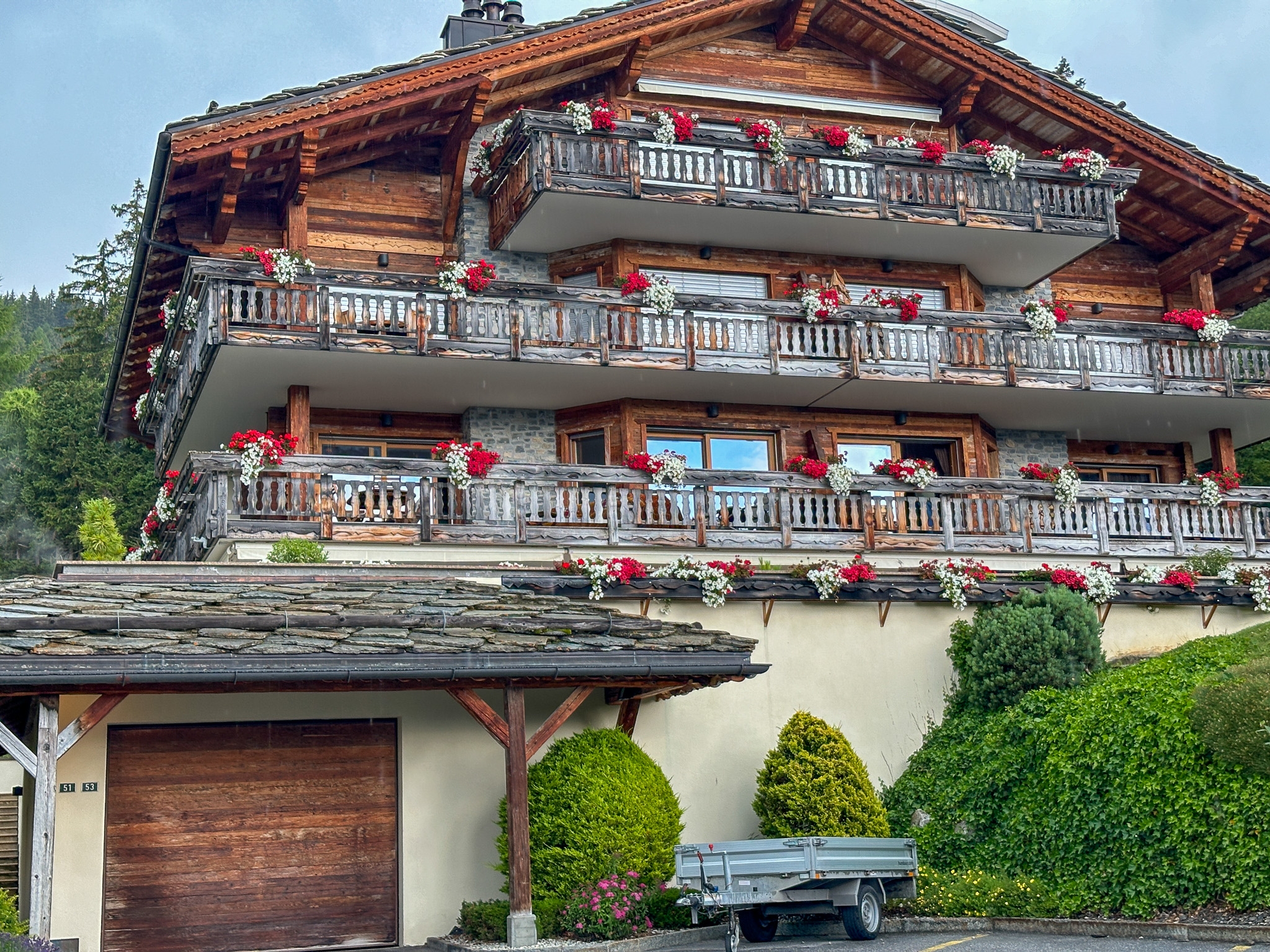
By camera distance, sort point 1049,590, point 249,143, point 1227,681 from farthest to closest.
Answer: point 249,143 < point 1049,590 < point 1227,681

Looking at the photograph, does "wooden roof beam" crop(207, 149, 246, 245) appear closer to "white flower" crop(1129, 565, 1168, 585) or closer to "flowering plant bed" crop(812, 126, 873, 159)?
"flowering plant bed" crop(812, 126, 873, 159)

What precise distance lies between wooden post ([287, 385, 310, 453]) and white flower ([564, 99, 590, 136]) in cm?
550

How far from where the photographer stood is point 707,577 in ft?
64.9

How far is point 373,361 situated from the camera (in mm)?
21203

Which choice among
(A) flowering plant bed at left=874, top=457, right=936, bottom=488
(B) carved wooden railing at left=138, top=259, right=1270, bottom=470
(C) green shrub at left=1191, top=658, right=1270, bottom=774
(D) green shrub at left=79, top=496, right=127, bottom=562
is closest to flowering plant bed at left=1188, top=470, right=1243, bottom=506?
(B) carved wooden railing at left=138, top=259, right=1270, bottom=470

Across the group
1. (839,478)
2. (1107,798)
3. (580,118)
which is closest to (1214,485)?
(839,478)

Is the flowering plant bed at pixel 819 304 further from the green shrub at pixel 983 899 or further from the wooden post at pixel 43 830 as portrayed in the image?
the wooden post at pixel 43 830

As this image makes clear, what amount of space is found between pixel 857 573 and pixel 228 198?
10398mm

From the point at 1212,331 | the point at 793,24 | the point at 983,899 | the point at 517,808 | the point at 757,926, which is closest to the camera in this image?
the point at 517,808

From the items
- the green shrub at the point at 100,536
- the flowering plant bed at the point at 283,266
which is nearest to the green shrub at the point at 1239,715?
the flowering plant bed at the point at 283,266

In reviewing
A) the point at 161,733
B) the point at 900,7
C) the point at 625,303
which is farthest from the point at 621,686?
the point at 900,7

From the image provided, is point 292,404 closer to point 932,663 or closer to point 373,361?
point 373,361

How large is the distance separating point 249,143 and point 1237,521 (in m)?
16.2

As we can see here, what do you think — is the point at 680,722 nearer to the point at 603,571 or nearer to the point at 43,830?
the point at 603,571
